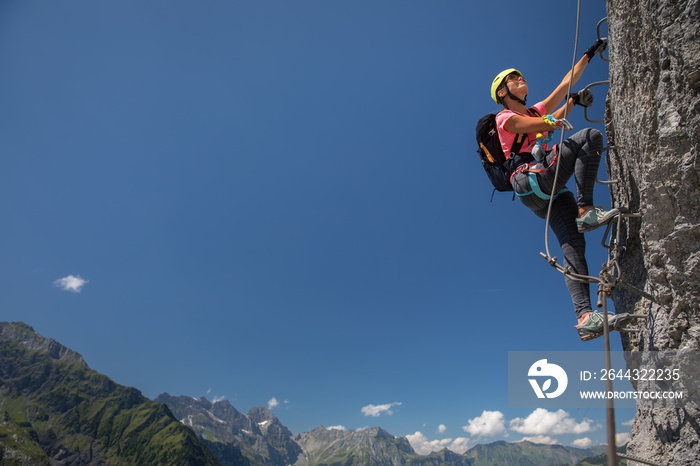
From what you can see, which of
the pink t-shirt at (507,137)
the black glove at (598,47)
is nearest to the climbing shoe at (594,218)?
the pink t-shirt at (507,137)

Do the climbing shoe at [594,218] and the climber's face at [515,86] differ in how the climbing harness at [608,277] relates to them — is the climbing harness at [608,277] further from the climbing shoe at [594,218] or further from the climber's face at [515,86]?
the climber's face at [515,86]

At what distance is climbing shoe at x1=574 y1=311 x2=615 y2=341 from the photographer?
14.4 ft

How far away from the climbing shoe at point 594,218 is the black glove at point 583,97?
1961 millimetres

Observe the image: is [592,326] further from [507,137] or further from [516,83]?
[516,83]

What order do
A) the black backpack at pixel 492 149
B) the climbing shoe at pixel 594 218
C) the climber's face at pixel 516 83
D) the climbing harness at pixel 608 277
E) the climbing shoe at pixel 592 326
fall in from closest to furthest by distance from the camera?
1. the climbing harness at pixel 608 277
2. the climbing shoe at pixel 592 326
3. the climbing shoe at pixel 594 218
4. the climber's face at pixel 516 83
5. the black backpack at pixel 492 149

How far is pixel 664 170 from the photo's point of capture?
3.78m

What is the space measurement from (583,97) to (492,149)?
5.29 feet

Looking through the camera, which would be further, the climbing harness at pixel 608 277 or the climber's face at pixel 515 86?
the climber's face at pixel 515 86

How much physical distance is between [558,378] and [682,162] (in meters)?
3.15

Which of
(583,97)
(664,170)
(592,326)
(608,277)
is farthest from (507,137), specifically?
(592,326)

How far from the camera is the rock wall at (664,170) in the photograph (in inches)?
140

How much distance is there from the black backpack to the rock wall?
1.49 m

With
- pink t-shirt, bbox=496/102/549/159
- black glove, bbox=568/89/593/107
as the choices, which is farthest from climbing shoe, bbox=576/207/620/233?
black glove, bbox=568/89/593/107

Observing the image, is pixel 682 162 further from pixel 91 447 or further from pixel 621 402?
pixel 91 447
